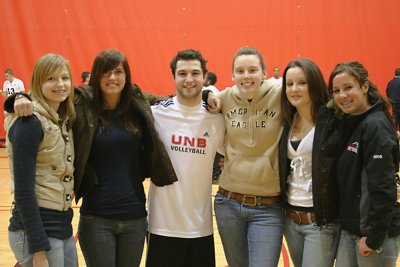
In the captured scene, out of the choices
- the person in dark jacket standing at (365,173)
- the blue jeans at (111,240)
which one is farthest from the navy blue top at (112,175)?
the person in dark jacket standing at (365,173)

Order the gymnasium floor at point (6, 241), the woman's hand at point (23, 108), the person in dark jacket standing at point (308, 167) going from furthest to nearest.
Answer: the gymnasium floor at point (6, 241)
the person in dark jacket standing at point (308, 167)
the woman's hand at point (23, 108)

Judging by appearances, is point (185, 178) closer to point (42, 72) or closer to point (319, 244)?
point (319, 244)

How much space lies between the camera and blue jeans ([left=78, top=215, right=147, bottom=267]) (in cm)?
272

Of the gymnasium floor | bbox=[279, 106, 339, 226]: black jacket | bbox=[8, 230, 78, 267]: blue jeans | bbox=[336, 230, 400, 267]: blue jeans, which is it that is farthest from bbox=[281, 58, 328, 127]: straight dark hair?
the gymnasium floor

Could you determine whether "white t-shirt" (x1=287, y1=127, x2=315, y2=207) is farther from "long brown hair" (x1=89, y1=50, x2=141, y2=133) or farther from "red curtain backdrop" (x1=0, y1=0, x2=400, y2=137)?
"red curtain backdrop" (x1=0, y1=0, x2=400, y2=137)

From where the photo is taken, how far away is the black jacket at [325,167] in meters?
2.57

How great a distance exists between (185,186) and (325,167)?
965 millimetres

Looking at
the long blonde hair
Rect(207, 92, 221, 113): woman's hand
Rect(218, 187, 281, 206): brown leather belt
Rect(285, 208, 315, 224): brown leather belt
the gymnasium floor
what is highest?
the long blonde hair

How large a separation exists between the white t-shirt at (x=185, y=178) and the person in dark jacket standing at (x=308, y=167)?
54cm

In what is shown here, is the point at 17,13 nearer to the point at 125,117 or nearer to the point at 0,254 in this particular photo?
the point at 0,254

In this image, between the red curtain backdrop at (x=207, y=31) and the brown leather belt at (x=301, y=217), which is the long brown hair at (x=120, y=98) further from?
the red curtain backdrop at (x=207, y=31)

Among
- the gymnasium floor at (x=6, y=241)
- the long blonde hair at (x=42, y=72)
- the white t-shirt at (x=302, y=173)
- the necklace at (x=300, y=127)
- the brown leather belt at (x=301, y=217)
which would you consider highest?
the long blonde hair at (x=42, y=72)

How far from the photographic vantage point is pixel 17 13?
12.3m

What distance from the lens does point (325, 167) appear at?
2.58m
